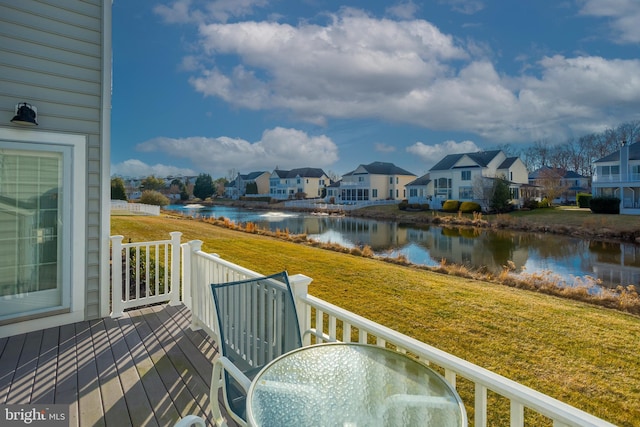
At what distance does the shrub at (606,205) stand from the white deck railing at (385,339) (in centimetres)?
2439

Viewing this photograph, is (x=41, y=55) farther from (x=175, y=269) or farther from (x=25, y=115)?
(x=175, y=269)

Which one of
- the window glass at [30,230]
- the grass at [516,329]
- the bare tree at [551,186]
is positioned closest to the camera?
the grass at [516,329]

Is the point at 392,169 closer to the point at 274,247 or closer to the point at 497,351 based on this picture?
the point at 274,247

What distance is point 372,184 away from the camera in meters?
39.6

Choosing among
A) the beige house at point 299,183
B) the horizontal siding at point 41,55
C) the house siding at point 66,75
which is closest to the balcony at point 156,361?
the house siding at point 66,75

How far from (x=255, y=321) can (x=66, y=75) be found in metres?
3.54

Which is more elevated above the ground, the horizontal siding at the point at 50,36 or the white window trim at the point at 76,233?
the horizontal siding at the point at 50,36

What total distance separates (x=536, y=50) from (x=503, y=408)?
31.1 meters

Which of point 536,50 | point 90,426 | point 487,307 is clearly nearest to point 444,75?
point 536,50

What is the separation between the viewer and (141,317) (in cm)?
418

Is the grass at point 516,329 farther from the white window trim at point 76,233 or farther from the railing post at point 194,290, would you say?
the white window trim at point 76,233

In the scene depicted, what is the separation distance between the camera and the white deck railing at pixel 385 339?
1.16 meters

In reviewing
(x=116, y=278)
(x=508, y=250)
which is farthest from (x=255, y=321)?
(x=508, y=250)

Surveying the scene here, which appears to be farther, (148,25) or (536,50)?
(536,50)
